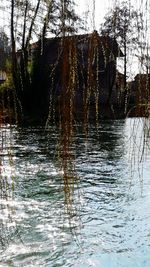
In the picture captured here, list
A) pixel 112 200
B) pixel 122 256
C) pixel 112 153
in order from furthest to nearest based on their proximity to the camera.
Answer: pixel 112 153 < pixel 112 200 < pixel 122 256

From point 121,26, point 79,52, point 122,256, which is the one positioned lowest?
point 122,256

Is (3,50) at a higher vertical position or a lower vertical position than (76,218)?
higher

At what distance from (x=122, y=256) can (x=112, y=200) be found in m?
1.88

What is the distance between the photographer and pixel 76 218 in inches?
173

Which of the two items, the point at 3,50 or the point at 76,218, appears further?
the point at 76,218

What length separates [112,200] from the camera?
17.4ft

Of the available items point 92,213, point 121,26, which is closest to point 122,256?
point 92,213

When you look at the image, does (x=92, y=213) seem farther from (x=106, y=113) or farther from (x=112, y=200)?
(x=106, y=113)

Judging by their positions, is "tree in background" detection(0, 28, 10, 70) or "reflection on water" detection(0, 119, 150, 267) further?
"reflection on water" detection(0, 119, 150, 267)

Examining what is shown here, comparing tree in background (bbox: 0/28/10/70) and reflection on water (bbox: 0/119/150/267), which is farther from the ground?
tree in background (bbox: 0/28/10/70)

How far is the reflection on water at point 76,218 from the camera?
10.8 ft

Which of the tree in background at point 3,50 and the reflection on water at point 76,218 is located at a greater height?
the tree in background at point 3,50

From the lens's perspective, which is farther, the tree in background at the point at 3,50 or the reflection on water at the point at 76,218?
the reflection on water at the point at 76,218

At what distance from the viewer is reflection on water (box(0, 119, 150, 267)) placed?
331 centimetres
